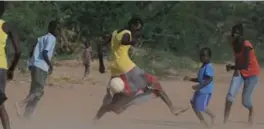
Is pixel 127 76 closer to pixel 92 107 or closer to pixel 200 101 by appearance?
pixel 200 101

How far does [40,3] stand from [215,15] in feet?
32.1

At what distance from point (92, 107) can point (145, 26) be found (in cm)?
1013

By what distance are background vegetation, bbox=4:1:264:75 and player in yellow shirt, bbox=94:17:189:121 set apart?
9.82m

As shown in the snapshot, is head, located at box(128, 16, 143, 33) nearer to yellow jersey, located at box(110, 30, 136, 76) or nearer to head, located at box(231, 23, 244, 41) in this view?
yellow jersey, located at box(110, 30, 136, 76)

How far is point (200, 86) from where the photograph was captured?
8898 mm

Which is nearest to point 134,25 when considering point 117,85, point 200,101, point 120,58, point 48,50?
point 120,58

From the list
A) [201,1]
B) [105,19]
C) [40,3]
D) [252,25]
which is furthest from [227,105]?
[252,25]

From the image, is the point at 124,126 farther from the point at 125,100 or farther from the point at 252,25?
the point at 252,25

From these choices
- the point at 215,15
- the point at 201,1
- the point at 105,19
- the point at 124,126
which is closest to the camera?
the point at 124,126

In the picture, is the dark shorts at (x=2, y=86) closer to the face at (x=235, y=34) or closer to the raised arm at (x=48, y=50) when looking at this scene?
the raised arm at (x=48, y=50)

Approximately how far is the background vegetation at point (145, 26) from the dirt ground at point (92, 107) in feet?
5.33

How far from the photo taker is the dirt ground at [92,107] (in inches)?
352

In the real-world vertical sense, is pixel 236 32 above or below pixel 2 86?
above

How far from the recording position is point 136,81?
324 inches
